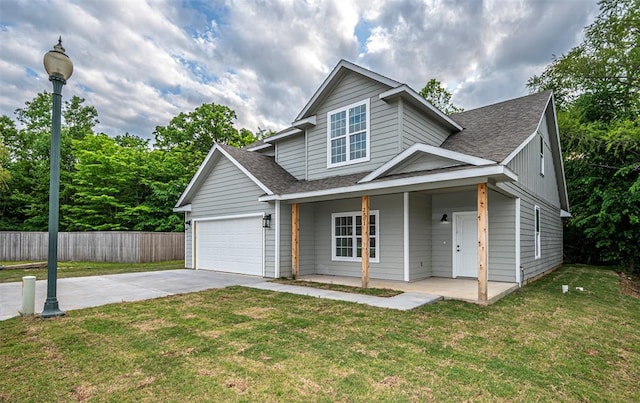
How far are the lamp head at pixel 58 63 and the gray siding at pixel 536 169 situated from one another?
884 cm

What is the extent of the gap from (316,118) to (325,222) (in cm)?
341

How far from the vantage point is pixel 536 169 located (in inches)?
417

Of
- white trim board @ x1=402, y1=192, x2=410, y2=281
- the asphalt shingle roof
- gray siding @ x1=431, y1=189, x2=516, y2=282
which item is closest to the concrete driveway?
white trim board @ x1=402, y1=192, x2=410, y2=281

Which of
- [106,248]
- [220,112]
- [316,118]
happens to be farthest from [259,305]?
[220,112]

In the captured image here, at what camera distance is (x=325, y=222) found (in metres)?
10.9

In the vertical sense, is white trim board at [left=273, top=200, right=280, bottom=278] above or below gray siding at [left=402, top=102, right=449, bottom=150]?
below

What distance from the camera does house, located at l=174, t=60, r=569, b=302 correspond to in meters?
8.43

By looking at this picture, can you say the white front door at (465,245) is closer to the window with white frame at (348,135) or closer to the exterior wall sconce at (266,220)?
the window with white frame at (348,135)

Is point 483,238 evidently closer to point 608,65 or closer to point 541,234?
point 541,234

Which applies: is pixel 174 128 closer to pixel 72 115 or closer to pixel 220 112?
pixel 220 112

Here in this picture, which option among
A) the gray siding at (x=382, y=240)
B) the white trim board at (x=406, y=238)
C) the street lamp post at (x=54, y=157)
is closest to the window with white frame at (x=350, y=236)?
the gray siding at (x=382, y=240)

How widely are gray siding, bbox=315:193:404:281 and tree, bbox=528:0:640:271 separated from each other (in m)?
9.88

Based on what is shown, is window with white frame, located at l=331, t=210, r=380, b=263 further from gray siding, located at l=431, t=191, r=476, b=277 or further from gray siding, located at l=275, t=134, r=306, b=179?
gray siding, located at l=275, t=134, r=306, b=179

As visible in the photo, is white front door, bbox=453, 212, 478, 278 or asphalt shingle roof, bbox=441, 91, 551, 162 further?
white front door, bbox=453, 212, 478, 278
